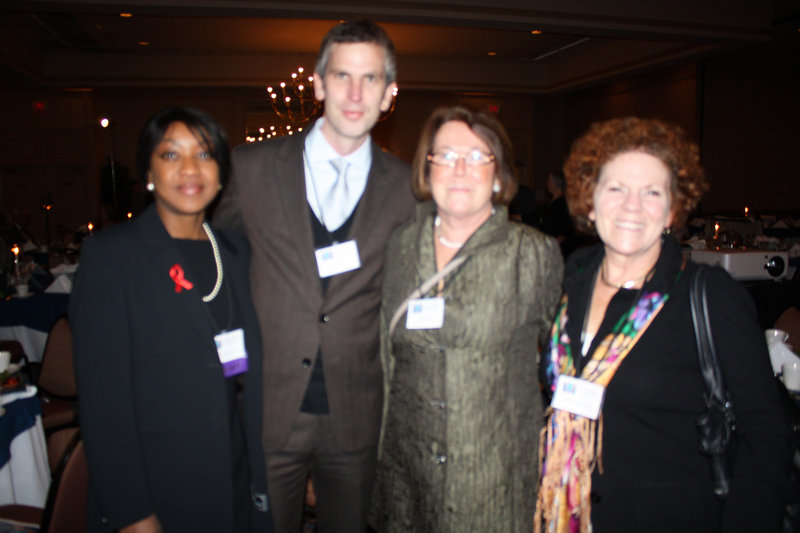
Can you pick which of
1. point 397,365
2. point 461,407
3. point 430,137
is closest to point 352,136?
point 430,137

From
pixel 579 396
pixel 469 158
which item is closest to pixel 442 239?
pixel 469 158

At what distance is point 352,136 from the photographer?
187cm

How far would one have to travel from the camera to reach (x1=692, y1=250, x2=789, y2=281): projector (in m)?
3.96

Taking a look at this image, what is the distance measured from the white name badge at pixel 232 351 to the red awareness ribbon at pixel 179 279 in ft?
0.61

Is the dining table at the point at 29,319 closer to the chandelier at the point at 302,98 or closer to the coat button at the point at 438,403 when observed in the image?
the coat button at the point at 438,403

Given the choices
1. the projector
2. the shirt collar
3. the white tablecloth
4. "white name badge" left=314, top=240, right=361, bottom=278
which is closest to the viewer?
"white name badge" left=314, top=240, right=361, bottom=278

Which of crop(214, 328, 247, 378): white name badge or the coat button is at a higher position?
crop(214, 328, 247, 378): white name badge

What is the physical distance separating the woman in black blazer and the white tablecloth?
4.82 ft

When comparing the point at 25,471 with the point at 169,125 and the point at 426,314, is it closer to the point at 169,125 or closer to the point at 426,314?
the point at 169,125

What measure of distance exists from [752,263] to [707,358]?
3136 mm

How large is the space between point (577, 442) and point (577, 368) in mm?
215

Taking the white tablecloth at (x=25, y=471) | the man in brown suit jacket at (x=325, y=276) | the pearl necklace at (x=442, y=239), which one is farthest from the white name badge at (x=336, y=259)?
the white tablecloth at (x=25, y=471)

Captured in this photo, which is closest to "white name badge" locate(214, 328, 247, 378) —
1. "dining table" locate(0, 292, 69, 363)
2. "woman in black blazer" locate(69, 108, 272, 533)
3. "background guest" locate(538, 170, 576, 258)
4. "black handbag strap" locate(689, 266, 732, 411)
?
"woman in black blazer" locate(69, 108, 272, 533)

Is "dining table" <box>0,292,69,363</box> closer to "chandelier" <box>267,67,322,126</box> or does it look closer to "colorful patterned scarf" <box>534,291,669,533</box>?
"chandelier" <box>267,67,322,126</box>
